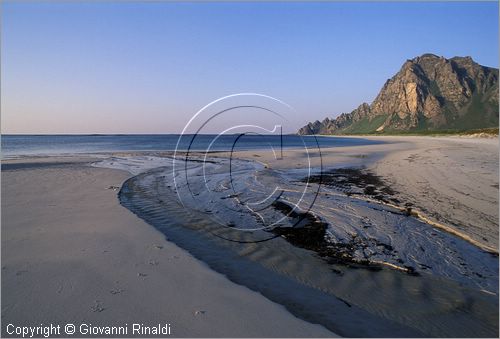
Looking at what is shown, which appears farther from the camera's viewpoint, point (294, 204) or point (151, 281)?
point (294, 204)

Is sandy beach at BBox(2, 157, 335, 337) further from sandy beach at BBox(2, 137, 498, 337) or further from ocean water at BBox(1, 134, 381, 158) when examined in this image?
ocean water at BBox(1, 134, 381, 158)

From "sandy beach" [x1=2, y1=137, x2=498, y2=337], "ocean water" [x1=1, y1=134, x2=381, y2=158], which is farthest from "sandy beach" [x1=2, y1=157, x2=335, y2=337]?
"ocean water" [x1=1, y1=134, x2=381, y2=158]

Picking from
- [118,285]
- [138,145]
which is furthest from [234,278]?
[138,145]

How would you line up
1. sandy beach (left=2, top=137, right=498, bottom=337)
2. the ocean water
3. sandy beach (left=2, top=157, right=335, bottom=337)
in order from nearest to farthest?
sandy beach (left=2, top=157, right=335, bottom=337)
sandy beach (left=2, top=137, right=498, bottom=337)
the ocean water

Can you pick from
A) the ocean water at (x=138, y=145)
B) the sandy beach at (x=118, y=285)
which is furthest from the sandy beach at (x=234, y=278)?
the ocean water at (x=138, y=145)

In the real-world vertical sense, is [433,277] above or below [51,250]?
below

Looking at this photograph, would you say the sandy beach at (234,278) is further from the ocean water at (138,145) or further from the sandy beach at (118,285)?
the ocean water at (138,145)

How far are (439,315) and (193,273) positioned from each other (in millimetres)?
4425

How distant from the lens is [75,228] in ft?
27.5

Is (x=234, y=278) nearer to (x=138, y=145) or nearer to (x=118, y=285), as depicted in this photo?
→ (x=118, y=285)

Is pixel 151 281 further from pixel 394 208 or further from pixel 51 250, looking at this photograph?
pixel 394 208

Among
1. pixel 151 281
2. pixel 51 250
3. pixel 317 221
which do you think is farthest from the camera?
pixel 317 221

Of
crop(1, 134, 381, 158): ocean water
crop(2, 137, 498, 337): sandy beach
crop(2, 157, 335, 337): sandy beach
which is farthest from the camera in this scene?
crop(1, 134, 381, 158): ocean water

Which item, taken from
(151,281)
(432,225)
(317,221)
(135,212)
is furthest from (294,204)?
(151,281)
